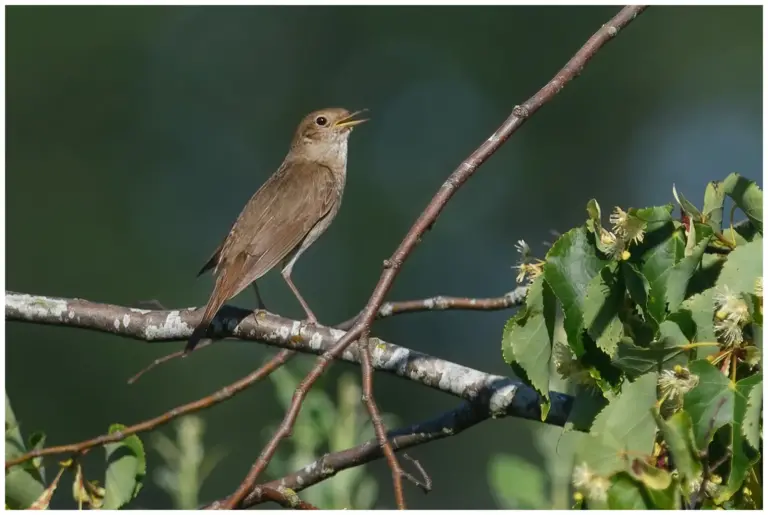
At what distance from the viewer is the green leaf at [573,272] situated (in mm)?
2613

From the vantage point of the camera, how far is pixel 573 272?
2635mm

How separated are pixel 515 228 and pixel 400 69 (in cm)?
301

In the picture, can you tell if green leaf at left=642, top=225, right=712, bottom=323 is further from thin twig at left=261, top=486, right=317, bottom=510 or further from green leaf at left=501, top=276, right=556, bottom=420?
thin twig at left=261, top=486, right=317, bottom=510

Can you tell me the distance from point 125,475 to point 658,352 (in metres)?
1.62

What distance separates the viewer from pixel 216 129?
14711 mm

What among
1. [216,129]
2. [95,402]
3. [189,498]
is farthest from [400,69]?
[189,498]

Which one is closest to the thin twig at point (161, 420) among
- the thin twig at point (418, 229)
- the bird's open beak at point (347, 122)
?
the thin twig at point (418, 229)

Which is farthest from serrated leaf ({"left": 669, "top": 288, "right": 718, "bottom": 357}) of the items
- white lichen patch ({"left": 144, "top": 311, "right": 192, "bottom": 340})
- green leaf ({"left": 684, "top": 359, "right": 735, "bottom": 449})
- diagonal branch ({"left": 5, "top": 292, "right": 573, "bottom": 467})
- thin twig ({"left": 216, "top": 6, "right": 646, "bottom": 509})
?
white lichen patch ({"left": 144, "top": 311, "right": 192, "bottom": 340})

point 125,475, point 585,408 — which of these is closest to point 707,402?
point 585,408

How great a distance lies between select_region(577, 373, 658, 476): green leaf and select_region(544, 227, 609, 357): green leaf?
0.71 ft

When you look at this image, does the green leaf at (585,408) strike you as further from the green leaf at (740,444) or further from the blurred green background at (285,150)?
the blurred green background at (285,150)

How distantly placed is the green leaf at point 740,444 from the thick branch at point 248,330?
52.8 inches

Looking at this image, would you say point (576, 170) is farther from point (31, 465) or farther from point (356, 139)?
point (31, 465)

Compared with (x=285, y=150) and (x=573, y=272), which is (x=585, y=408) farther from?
(x=285, y=150)
